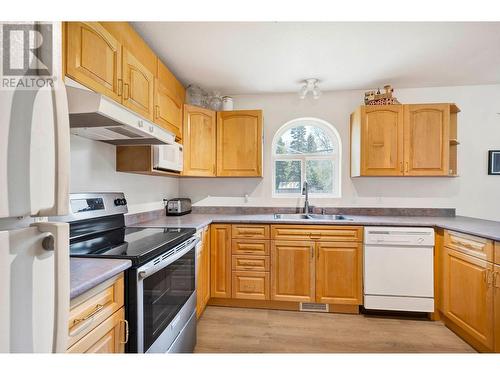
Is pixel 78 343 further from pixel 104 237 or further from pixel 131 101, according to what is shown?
pixel 131 101

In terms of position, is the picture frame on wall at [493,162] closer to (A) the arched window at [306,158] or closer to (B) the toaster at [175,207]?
(A) the arched window at [306,158]

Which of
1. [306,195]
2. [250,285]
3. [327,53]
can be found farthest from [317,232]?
[327,53]

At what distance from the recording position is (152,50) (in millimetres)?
2021

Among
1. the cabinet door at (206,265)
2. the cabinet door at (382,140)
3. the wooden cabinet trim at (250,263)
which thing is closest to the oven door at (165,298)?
the cabinet door at (206,265)

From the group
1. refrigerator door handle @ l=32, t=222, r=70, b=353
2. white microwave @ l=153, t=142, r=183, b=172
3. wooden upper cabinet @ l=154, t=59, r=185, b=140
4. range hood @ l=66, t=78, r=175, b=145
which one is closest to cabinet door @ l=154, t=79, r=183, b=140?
wooden upper cabinet @ l=154, t=59, r=185, b=140

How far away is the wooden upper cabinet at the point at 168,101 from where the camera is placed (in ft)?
6.66

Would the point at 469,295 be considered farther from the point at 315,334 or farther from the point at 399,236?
the point at 315,334

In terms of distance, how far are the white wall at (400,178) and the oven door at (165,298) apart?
4.53 ft

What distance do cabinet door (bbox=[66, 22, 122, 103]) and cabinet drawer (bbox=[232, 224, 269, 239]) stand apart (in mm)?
1495

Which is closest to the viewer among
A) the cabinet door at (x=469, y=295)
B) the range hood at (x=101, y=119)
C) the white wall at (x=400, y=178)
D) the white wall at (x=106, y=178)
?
the range hood at (x=101, y=119)

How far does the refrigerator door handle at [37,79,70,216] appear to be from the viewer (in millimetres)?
519

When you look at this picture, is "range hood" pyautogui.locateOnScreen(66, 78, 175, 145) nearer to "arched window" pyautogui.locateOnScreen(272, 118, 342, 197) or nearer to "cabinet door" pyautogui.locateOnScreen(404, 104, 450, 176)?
"arched window" pyautogui.locateOnScreen(272, 118, 342, 197)

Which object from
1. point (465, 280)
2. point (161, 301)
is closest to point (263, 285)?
point (161, 301)
